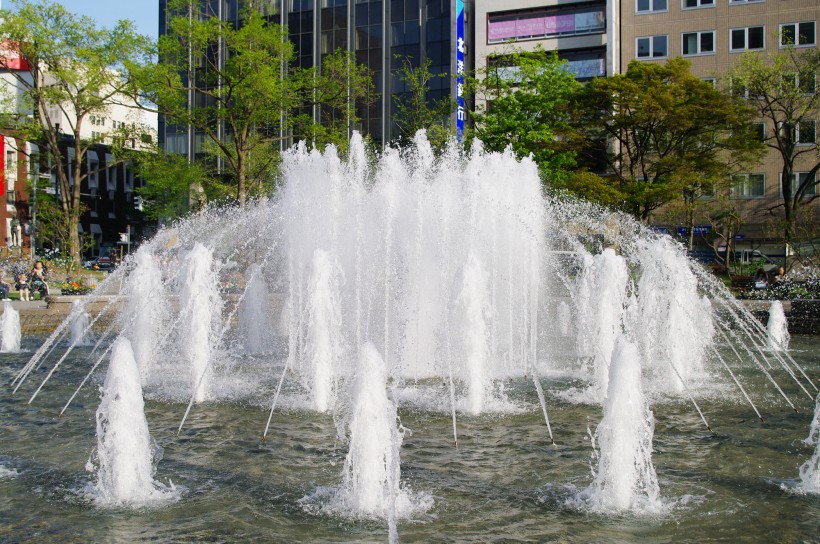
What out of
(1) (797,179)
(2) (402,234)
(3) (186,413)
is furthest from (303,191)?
(1) (797,179)

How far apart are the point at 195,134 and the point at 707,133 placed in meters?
43.0

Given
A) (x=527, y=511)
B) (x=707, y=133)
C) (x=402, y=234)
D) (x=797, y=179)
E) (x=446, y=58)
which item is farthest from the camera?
(x=446, y=58)

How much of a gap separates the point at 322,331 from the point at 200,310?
83.3 inches

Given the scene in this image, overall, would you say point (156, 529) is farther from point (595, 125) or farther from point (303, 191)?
point (595, 125)

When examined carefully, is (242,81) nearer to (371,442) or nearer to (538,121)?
(538,121)

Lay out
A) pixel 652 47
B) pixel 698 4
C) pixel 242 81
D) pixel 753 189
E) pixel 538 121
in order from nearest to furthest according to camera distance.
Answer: pixel 538 121, pixel 242 81, pixel 753 189, pixel 698 4, pixel 652 47

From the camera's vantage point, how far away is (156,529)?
6.60 m

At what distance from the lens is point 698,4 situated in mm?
49312

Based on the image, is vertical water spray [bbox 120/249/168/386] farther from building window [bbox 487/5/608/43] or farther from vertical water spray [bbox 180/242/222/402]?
building window [bbox 487/5/608/43]

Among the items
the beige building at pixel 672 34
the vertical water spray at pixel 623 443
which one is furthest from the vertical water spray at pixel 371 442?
the beige building at pixel 672 34

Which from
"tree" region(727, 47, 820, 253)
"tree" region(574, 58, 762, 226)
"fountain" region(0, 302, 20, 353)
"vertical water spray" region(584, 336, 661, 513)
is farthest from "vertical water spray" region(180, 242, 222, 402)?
"tree" region(727, 47, 820, 253)

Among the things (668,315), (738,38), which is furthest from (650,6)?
(668,315)

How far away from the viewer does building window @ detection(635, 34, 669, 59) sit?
50.2m

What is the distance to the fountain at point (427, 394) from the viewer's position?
22.8 feet
